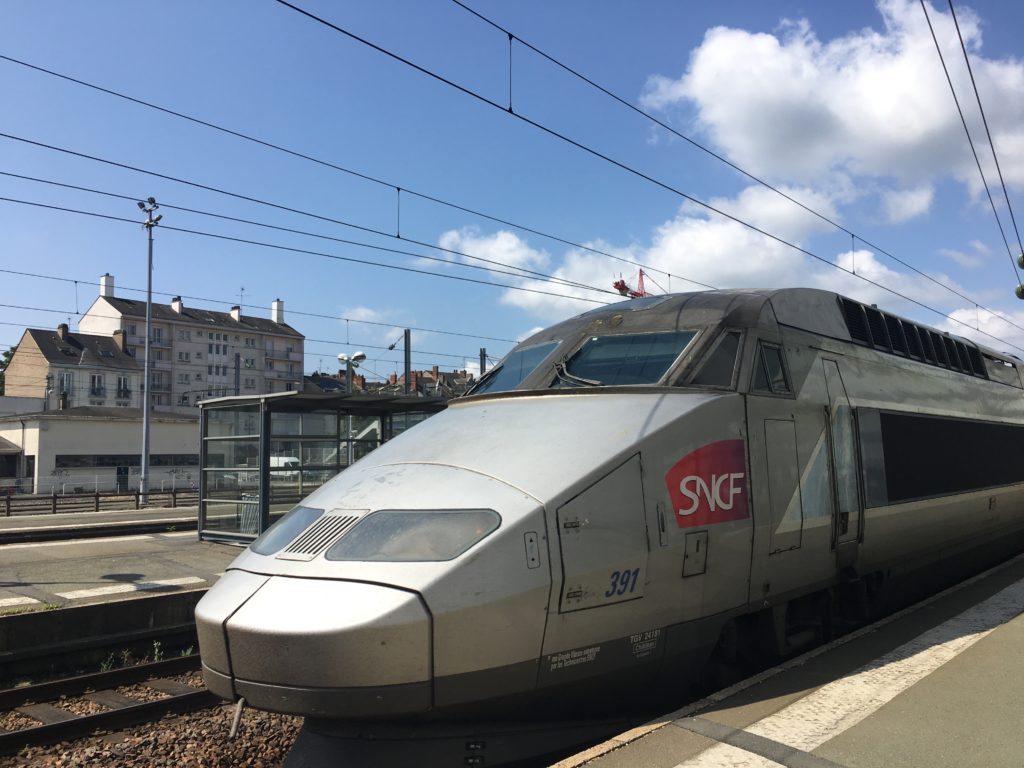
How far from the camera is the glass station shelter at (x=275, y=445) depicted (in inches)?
597

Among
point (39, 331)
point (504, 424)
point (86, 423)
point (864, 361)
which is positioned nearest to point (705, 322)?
point (504, 424)

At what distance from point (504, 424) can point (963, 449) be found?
22.6ft

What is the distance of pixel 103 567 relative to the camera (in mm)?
13133

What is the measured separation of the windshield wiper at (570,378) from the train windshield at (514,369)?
9.7 inches

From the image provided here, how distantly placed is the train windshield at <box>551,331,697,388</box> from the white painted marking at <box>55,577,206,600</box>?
7.69m

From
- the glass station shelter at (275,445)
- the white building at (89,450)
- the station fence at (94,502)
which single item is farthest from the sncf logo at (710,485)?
the white building at (89,450)

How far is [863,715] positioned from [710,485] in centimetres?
152

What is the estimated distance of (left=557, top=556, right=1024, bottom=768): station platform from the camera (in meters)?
3.90

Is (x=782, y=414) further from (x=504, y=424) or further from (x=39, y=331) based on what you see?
(x=39, y=331)

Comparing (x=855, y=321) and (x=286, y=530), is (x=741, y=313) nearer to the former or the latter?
(x=855, y=321)

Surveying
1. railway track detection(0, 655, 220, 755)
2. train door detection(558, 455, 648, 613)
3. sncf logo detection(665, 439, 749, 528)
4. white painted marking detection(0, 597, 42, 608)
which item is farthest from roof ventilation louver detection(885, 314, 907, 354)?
white painted marking detection(0, 597, 42, 608)

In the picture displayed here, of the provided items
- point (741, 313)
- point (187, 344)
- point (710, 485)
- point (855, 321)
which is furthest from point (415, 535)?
point (187, 344)

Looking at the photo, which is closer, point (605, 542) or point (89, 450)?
point (605, 542)

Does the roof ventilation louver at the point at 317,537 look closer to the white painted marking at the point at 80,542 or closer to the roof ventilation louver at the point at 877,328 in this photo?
the roof ventilation louver at the point at 877,328
